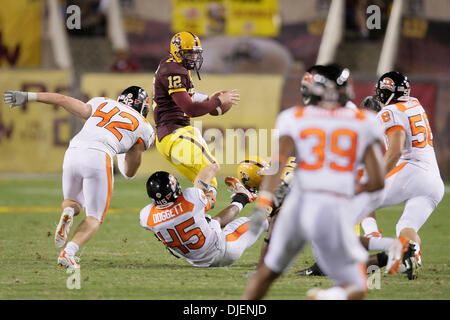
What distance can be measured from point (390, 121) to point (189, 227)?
193 cm

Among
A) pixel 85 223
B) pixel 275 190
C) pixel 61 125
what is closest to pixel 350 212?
pixel 275 190

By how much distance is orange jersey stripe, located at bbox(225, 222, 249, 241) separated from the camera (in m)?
7.53

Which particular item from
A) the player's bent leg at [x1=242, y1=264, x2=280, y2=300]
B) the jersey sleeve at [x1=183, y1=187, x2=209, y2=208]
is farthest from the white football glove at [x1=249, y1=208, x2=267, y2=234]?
the jersey sleeve at [x1=183, y1=187, x2=209, y2=208]

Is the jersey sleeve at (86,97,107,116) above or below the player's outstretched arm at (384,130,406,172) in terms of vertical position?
above

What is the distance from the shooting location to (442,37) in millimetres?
19953

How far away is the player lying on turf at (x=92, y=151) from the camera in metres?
7.36

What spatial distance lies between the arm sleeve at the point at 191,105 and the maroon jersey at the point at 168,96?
13cm

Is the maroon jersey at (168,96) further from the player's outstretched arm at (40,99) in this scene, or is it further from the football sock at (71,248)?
the football sock at (71,248)

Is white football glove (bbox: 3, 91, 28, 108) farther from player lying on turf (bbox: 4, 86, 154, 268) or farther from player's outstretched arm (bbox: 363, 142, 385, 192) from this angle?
player's outstretched arm (bbox: 363, 142, 385, 192)

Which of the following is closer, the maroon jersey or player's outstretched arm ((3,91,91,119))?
player's outstretched arm ((3,91,91,119))

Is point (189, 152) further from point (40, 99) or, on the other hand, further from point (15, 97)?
point (15, 97)

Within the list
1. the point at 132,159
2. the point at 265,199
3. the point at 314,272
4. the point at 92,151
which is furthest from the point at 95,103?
the point at 265,199

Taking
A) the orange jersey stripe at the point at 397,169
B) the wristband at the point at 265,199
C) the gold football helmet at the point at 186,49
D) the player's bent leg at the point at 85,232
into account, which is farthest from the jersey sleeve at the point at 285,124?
the gold football helmet at the point at 186,49
